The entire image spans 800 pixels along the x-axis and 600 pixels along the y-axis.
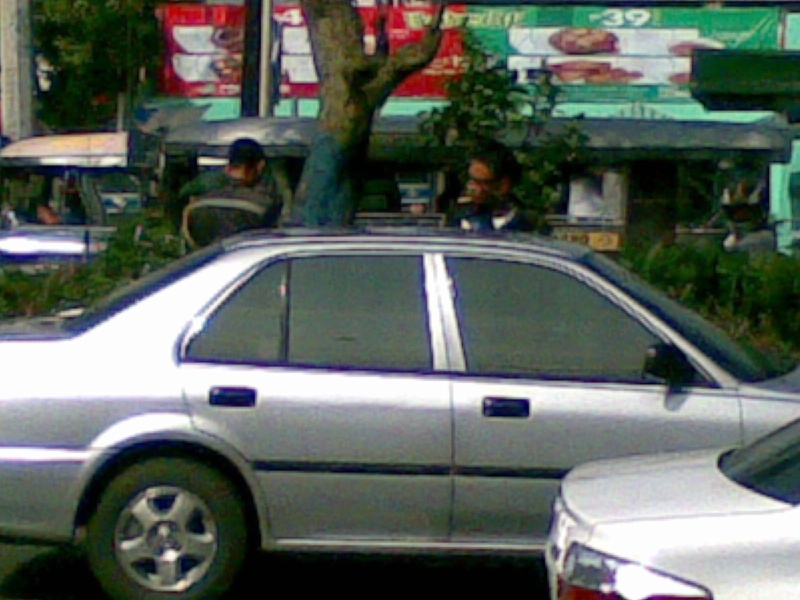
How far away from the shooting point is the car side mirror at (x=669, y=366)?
21.9ft

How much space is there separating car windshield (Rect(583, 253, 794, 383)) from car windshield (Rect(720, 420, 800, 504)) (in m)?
1.63

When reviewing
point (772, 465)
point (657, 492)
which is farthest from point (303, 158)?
point (657, 492)

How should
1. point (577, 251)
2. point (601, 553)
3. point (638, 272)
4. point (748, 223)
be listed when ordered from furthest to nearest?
point (748, 223), point (638, 272), point (577, 251), point (601, 553)

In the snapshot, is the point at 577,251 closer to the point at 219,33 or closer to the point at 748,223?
the point at 748,223

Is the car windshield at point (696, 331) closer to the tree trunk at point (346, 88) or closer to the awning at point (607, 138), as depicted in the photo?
the tree trunk at point (346, 88)

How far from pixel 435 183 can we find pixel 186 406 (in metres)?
9.31

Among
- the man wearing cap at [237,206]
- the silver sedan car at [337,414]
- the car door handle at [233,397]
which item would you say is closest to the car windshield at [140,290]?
the silver sedan car at [337,414]

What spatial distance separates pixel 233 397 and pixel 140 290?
Result: 67 cm

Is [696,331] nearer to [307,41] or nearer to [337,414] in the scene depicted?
[337,414]

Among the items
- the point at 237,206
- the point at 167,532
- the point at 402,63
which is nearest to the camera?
the point at 167,532

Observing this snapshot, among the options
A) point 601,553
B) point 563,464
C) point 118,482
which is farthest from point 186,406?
point 601,553

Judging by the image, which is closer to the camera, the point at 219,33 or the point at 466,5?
the point at 466,5

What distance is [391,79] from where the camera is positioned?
11.8 metres

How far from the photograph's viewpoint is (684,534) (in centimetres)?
418
